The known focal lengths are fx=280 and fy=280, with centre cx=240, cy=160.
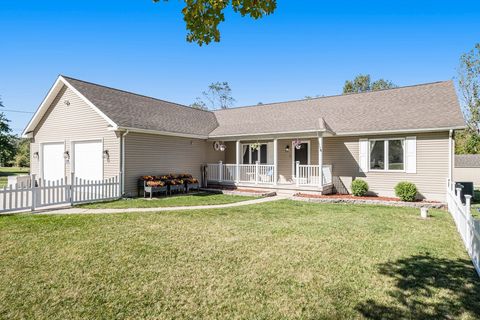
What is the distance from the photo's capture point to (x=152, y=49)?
18109mm

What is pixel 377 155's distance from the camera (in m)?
13.7

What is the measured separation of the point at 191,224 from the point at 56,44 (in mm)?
16307

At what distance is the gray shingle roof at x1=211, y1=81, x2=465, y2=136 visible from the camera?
42.2 ft

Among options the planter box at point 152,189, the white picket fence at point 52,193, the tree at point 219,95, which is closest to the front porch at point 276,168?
the planter box at point 152,189

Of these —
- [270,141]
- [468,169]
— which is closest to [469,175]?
[468,169]

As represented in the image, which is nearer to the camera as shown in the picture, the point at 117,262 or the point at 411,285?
the point at 411,285

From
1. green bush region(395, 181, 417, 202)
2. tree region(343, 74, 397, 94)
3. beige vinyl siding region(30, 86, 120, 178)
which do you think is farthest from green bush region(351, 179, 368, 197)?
tree region(343, 74, 397, 94)

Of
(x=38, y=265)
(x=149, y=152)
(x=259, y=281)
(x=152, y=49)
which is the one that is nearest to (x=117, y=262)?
(x=38, y=265)

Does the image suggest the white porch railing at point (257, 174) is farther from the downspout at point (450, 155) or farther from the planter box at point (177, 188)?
the downspout at point (450, 155)

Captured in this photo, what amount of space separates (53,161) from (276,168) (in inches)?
→ 472

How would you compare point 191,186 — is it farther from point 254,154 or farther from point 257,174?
point 254,154

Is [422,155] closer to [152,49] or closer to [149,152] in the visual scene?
[149,152]

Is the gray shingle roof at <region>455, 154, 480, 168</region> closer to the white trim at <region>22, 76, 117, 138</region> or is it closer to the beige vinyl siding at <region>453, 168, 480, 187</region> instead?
the beige vinyl siding at <region>453, 168, 480, 187</region>

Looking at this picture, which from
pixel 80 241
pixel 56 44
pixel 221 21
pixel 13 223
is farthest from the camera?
pixel 56 44
